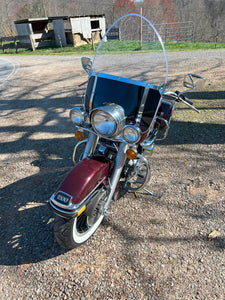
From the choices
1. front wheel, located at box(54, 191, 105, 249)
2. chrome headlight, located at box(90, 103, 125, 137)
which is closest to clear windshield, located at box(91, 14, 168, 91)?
chrome headlight, located at box(90, 103, 125, 137)

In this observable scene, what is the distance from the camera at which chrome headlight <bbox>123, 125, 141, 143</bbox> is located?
5.93 ft

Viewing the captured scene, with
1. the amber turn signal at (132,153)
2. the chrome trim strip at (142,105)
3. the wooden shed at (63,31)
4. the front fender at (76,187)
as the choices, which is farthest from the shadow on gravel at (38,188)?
the wooden shed at (63,31)

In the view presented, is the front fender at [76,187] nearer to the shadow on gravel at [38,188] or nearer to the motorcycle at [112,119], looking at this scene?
the motorcycle at [112,119]

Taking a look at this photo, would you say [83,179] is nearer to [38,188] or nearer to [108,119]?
[108,119]

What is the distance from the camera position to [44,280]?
1.94 m

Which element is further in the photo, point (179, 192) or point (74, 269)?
point (179, 192)

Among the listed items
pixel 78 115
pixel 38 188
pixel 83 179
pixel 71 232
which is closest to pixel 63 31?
pixel 38 188

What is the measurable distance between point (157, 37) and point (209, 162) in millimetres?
2174

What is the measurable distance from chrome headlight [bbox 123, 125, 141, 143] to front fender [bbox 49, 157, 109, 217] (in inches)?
15.6

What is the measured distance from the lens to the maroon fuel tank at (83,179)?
70.9 inches

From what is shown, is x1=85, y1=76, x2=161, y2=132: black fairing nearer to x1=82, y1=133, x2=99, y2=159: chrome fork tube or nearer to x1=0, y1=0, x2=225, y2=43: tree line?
x1=82, y1=133, x2=99, y2=159: chrome fork tube

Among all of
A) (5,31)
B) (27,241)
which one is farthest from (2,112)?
(5,31)

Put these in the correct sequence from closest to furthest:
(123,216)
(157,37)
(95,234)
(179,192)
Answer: (157,37) < (95,234) < (123,216) < (179,192)

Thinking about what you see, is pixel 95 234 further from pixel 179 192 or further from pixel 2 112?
pixel 2 112
